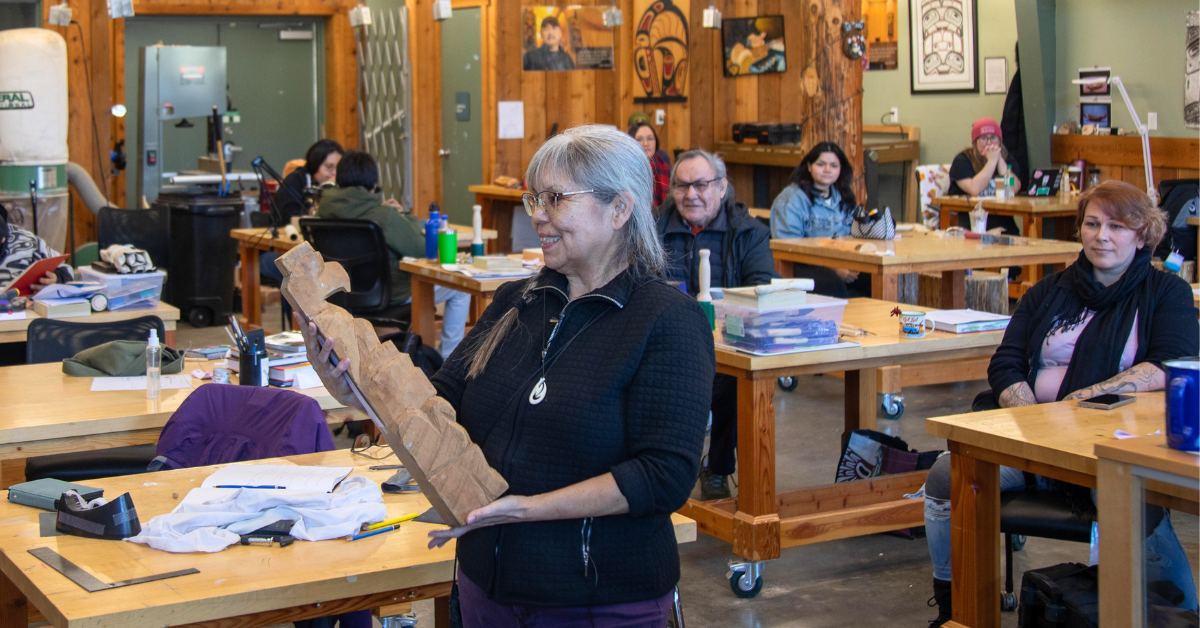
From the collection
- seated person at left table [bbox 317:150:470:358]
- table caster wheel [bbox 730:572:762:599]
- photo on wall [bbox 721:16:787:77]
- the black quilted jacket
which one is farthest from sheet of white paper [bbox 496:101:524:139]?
the black quilted jacket

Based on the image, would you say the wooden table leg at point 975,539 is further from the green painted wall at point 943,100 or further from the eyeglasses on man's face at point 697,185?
the green painted wall at point 943,100

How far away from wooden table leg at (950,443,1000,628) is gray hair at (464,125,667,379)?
1221 mm

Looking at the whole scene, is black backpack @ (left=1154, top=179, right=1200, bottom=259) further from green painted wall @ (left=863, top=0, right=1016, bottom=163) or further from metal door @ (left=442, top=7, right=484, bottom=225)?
metal door @ (left=442, top=7, right=484, bottom=225)

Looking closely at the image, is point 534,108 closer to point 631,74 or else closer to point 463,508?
point 631,74

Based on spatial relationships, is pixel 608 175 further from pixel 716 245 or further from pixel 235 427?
pixel 716 245

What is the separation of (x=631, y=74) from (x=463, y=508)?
33.1 feet

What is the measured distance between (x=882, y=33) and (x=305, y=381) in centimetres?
1020

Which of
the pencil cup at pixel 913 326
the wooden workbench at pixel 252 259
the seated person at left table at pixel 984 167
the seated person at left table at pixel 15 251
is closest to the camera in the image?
the pencil cup at pixel 913 326

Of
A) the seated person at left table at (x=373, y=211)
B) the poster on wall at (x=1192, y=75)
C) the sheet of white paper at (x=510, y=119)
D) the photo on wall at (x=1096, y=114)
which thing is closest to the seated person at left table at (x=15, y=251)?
the seated person at left table at (x=373, y=211)

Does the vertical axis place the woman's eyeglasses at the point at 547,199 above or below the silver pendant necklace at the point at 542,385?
above

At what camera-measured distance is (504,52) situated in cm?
1072

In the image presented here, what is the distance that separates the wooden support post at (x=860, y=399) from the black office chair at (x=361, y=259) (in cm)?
222

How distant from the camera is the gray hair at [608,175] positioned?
1852 millimetres

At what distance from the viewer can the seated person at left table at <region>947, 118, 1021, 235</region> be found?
30.3 feet
